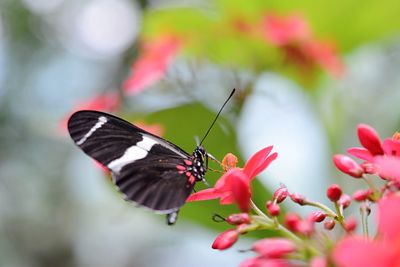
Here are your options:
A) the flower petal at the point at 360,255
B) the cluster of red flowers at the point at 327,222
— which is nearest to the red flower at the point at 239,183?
the cluster of red flowers at the point at 327,222

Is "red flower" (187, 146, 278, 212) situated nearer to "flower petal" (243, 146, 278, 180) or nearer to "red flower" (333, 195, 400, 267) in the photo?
"flower petal" (243, 146, 278, 180)

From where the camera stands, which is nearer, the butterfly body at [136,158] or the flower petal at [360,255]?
the flower petal at [360,255]

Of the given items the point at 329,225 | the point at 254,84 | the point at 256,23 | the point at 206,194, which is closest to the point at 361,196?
the point at 329,225

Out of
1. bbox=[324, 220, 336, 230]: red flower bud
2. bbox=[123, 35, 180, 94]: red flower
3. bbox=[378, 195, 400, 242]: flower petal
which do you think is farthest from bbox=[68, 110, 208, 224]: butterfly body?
bbox=[123, 35, 180, 94]: red flower

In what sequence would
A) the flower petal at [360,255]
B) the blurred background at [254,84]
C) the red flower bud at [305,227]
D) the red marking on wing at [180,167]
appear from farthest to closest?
the blurred background at [254,84]
the red marking on wing at [180,167]
the red flower bud at [305,227]
the flower petal at [360,255]

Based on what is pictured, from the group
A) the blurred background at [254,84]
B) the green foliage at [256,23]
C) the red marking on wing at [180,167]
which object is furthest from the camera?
the green foliage at [256,23]

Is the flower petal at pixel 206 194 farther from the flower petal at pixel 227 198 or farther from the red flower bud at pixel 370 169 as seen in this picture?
the red flower bud at pixel 370 169
